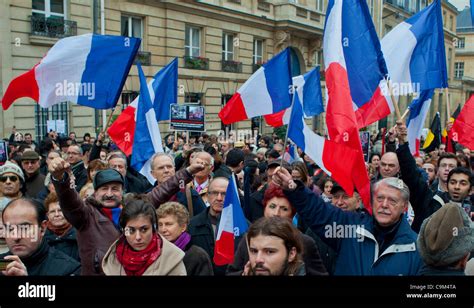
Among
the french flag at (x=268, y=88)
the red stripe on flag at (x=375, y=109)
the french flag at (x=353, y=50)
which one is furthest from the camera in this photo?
the french flag at (x=268, y=88)

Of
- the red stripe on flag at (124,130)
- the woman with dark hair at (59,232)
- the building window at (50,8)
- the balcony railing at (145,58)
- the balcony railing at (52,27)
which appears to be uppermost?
the building window at (50,8)

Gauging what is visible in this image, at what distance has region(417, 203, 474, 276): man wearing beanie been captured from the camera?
2.25 m

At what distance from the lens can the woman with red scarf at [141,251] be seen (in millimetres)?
2645

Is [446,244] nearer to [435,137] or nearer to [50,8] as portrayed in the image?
[435,137]

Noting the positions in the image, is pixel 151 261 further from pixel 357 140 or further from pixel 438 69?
pixel 438 69

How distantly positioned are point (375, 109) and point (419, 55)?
37.1 inches

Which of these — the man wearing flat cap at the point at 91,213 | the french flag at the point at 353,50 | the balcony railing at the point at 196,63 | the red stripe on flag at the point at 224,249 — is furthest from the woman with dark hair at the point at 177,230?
the balcony railing at the point at 196,63

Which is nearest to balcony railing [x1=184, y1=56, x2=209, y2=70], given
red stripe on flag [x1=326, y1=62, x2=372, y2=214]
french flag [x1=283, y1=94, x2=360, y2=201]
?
red stripe on flag [x1=326, y1=62, x2=372, y2=214]

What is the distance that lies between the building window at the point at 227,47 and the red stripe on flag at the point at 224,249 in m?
19.9

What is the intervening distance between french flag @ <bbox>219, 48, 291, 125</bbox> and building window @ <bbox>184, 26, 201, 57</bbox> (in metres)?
13.8

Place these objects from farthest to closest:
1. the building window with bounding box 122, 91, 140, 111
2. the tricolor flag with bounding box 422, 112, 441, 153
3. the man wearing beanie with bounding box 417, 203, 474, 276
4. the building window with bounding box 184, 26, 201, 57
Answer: the building window with bounding box 184, 26, 201, 57, the building window with bounding box 122, 91, 140, 111, the tricolor flag with bounding box 422, 112, 441, 153, the man wearing beanie with bounding box 417, 203, 474, 276

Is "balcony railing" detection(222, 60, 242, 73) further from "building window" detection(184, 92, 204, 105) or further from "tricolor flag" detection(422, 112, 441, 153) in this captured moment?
"tricolor flag" detection(422, 112, 441, 153)

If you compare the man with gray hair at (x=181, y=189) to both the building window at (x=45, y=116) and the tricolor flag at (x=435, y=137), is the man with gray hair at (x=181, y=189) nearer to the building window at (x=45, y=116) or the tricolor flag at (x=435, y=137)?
the tricolor flag at (x=435, y=137)

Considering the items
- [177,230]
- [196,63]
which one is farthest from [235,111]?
[196,63]
